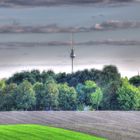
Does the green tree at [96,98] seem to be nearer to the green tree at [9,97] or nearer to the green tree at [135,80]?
the green tree at [9,97]

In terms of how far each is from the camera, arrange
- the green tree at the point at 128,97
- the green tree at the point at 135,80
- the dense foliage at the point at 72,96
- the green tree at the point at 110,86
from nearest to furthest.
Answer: the dense foliage at the point at 72,96, the green tree at the point at 128,97, the green tree at the point at 110,86, the green tree at the point at 135,80

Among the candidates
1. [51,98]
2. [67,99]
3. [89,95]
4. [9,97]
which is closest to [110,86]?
[89,95]

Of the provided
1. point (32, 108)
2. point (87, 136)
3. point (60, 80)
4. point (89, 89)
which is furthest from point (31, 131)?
point (60, 80)

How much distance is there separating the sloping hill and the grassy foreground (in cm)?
240

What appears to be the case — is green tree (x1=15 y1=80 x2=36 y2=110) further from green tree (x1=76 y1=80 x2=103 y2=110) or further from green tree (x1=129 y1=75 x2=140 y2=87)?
green tree (x1=129 y1=75 x2=140 y2=87)

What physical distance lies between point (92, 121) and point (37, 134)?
576 inches

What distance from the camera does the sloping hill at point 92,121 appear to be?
50.2 metres

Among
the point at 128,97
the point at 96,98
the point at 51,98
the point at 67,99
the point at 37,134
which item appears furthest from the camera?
the point at 96,98

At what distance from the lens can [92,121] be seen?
194ft

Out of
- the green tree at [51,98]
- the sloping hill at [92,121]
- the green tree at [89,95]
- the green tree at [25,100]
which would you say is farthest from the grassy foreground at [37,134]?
the green tree at [89,95]

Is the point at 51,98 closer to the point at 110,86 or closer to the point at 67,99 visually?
the point at 67,99

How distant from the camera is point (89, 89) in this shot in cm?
13412

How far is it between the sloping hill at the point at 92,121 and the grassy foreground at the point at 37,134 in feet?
7.86

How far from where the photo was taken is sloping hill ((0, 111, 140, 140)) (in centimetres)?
5025
